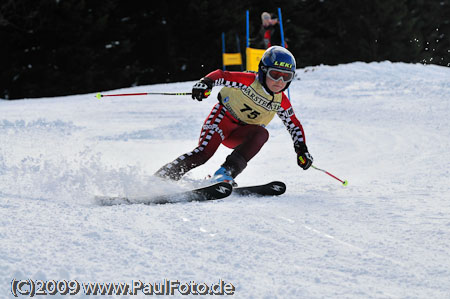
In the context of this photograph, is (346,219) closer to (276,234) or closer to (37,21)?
(276,234)

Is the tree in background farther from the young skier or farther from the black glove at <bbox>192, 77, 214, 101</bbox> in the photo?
the black glove at <bbox>192, 77, 214, 101</bbox>

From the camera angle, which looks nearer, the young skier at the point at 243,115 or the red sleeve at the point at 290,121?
the young skier at the point at 243,115

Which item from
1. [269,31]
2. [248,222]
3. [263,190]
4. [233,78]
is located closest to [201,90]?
[233,78]

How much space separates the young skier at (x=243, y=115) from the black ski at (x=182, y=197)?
36 cm

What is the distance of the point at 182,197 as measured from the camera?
3.45m

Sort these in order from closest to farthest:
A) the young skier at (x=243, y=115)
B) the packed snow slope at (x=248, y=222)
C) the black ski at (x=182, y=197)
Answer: the packed snow slope at (x=248, y=222) < the black ski at (x=182, y=197) < the young skier at (x=243, y=115)

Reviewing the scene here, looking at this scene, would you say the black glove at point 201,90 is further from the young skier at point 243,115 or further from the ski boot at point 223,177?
the ski boot at point 223,177

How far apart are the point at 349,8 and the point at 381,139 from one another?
23.1m

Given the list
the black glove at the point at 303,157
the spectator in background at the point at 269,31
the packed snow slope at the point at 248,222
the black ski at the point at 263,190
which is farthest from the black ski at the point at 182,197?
the spectator in background at the point at 269,31

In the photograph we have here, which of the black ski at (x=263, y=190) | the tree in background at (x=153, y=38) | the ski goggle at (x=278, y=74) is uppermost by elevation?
the ski goggle at (x=278, y=74)

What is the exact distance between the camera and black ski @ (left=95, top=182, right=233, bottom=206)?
3377 millimetres

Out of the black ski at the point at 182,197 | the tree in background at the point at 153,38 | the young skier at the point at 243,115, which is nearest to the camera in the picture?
the black ski at the point at 182,197

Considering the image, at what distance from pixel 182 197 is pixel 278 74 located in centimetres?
121

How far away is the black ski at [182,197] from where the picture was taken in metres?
3.38
